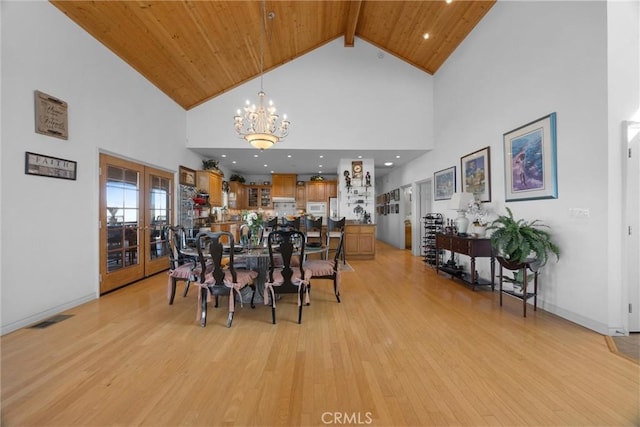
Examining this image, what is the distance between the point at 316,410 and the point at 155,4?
480 cm

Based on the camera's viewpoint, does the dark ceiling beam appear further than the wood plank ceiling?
Yes

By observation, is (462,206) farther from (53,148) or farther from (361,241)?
(53,148)

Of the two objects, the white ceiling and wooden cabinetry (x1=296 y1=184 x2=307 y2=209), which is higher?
the white ceiling

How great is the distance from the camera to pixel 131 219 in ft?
14.1

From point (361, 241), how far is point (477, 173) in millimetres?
2969

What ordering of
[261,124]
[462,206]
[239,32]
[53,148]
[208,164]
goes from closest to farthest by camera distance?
[53,148]
[261,124]
[462,206]
[239,32]
[208,164]

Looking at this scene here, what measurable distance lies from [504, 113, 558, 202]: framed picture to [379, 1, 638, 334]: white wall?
9 centimetres

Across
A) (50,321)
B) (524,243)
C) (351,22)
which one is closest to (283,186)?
(351,22)

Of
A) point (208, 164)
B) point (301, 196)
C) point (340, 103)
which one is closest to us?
point (340, 103)

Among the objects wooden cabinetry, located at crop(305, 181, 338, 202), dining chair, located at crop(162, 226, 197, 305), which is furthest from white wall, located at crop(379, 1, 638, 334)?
wooden cabinetry, located at crop(305, 181, 338, 202)

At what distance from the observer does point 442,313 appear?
9.99 feet

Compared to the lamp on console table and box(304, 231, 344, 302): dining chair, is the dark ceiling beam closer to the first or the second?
the lamp on console table

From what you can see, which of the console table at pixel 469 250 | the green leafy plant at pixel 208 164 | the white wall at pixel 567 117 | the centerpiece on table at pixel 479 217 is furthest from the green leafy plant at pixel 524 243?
the green leafy plant at pixel 208 164

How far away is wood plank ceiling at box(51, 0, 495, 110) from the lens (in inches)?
139
